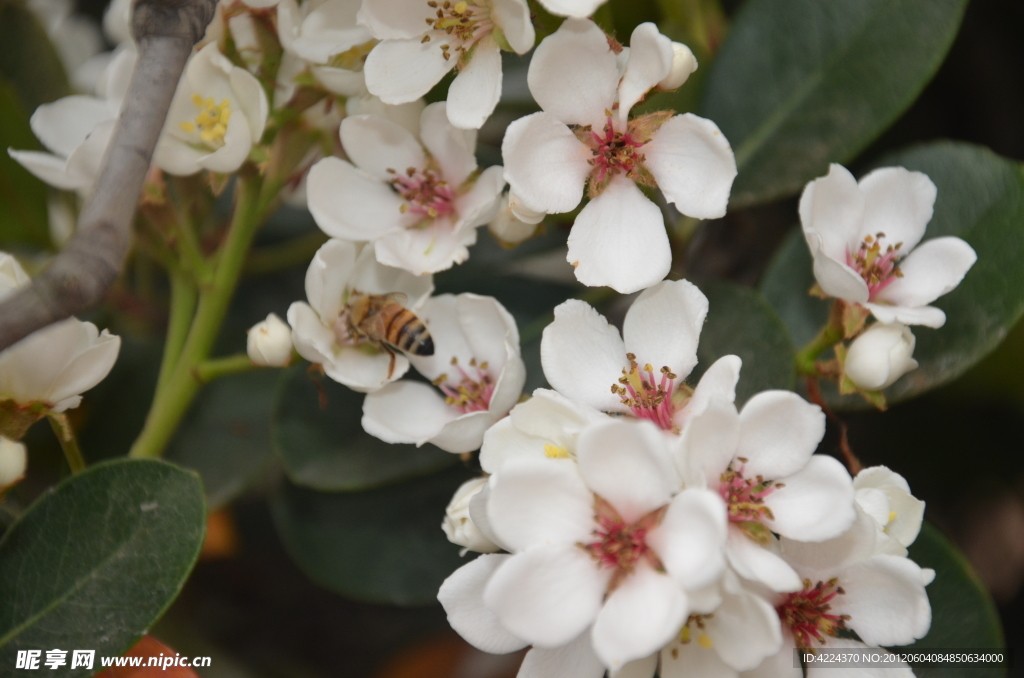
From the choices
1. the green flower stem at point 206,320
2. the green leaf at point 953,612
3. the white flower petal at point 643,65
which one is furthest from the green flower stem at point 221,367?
the green leaf at point 953,612

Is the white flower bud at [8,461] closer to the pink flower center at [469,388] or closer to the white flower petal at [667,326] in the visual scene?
the pink flower center at [469,388]

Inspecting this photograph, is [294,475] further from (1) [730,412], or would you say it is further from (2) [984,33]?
(2) [984,33]

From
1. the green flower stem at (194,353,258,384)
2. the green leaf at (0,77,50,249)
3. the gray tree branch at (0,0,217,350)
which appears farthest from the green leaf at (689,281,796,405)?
the green leaf at (0,77,50,249)

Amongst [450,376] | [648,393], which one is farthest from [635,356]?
[450,376]

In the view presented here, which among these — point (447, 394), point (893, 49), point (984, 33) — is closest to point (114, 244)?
point (447, 394)

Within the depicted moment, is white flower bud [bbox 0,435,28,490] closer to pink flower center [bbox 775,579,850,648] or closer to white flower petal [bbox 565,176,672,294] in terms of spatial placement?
white flower petal [bbox 565,176,672,294]

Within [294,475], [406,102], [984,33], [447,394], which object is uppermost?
[406,102]
